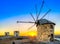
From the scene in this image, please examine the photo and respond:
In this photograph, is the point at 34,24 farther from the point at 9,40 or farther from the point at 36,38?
the point at 9,40

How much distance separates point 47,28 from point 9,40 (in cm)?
867

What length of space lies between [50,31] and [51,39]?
2195 mm

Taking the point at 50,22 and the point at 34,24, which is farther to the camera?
the point at 34,24

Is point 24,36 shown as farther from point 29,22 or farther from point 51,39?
point 51,39

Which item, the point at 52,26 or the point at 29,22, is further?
the point at 29,22

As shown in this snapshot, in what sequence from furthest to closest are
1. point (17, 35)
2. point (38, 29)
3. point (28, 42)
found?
point (17, 35)
point (38, 29)
point (28, 42)

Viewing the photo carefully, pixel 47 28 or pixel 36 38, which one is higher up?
pixel 47 28

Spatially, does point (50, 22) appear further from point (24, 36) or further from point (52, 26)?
point (24, 36)

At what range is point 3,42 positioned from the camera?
35.4 m

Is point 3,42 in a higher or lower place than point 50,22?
lower

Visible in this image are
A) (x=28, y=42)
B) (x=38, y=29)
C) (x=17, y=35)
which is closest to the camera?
(x=28, y=42)

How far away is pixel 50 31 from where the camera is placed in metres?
35.0

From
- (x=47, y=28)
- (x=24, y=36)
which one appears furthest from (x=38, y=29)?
(x=24, y=36)

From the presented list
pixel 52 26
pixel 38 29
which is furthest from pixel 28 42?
pixel 52 26
